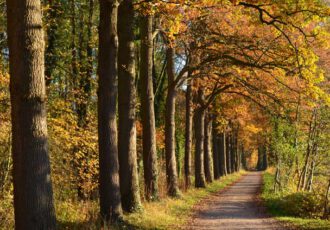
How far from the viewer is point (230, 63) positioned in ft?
53.4

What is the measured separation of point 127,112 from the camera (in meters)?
12.3

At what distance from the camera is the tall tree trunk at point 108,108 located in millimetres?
10055

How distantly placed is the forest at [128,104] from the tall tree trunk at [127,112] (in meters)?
0.03

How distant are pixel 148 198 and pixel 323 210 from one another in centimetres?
613

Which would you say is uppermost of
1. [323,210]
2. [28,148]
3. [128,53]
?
[128,53]

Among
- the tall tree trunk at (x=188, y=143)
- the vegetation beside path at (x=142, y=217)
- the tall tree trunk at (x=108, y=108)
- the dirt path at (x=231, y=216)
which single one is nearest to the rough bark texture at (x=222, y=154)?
the tall tree trunk at (x=188, y=143)

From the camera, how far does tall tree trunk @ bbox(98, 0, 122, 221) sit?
10055 millimetres

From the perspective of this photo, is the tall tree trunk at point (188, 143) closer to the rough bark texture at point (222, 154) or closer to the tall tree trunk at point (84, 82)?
the tall tree trunk at point (84, 82)

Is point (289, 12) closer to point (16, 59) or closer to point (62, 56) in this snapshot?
point (16, 59)

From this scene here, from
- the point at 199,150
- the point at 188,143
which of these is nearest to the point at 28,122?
the point at 188,143

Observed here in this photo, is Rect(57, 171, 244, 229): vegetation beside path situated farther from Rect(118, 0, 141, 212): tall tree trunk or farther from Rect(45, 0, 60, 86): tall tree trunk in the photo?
Rect(45, 0, 60, 86): tall tree trunk

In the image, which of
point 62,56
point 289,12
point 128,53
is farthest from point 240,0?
point 62,56

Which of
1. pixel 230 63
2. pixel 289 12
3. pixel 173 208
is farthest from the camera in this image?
pixel 230 63

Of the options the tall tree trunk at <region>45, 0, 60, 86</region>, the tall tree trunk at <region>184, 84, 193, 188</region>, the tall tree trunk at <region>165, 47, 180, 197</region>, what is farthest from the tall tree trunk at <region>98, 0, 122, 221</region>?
the tall tree trunk at <region>184, 84, 193, 188</region>
